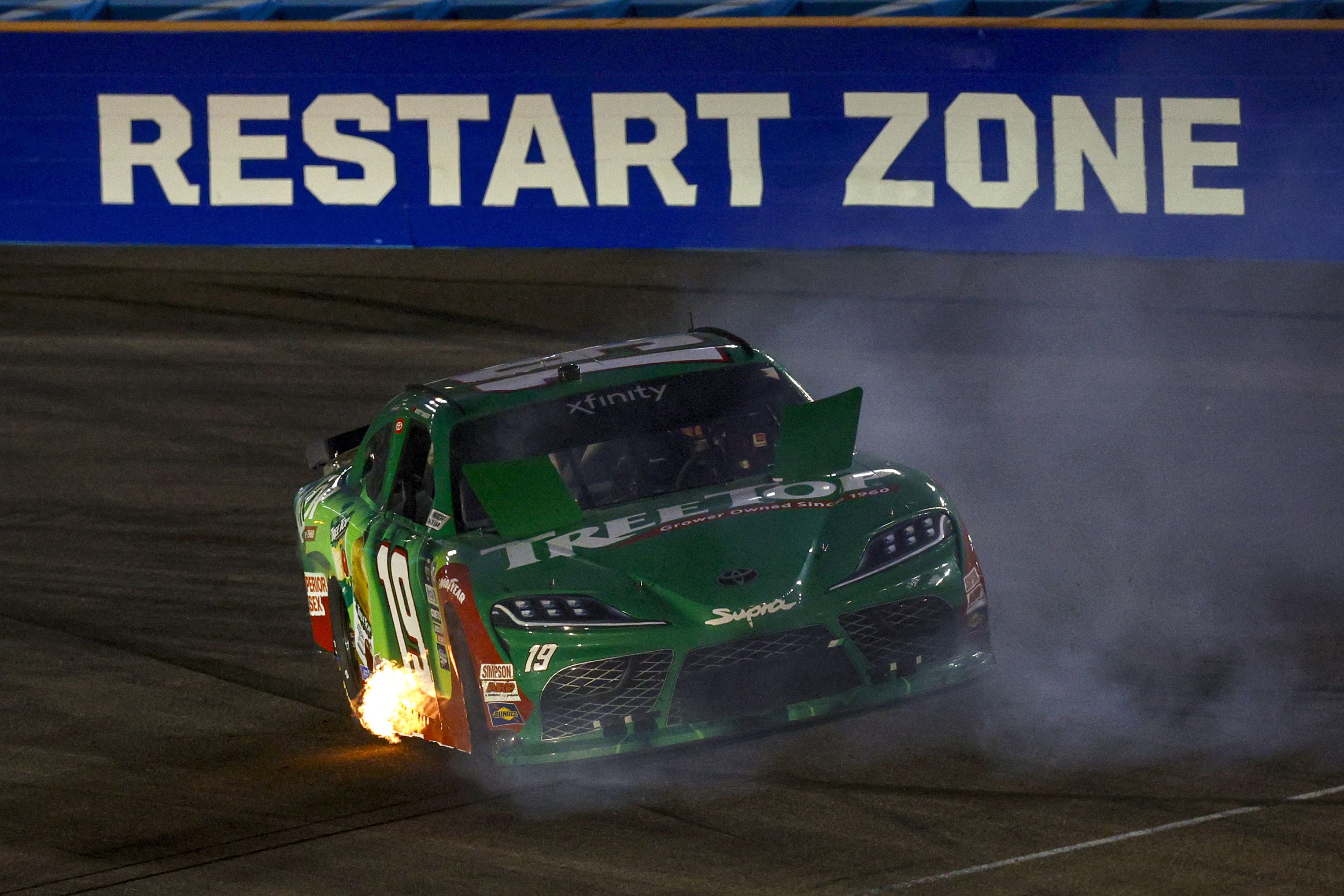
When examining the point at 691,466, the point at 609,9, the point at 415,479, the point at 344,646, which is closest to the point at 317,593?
the point at 344,646

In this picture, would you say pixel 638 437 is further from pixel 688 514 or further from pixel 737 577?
pixel 737 577

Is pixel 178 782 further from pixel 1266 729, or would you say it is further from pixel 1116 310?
pixel 1116 310

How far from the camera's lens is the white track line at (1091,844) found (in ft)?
17.6

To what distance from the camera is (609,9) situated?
56.6 ft

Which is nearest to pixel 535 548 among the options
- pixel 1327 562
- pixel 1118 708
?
pixel 1118 708

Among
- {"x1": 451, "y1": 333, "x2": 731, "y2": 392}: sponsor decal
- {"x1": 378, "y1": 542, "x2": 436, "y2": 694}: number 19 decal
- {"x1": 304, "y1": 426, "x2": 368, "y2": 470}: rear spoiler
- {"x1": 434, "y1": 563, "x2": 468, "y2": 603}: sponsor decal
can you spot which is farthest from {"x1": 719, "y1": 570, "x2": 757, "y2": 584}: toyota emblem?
{"x1": 304, "y1": 426, "x2": 368, "y2": 470}: rear spoiler

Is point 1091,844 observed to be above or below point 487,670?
below

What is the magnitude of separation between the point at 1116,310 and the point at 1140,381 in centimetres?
182

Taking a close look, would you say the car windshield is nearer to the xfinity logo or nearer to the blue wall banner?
the xfinity logo

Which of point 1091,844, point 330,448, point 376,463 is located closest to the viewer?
point 1091,844

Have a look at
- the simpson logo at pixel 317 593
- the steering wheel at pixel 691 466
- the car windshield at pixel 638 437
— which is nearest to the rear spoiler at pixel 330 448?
the simpson logo at pixel 317 593

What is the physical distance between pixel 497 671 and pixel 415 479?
1.29 metres

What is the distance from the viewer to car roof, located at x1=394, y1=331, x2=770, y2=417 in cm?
752

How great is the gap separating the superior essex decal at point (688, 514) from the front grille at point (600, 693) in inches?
16.6
